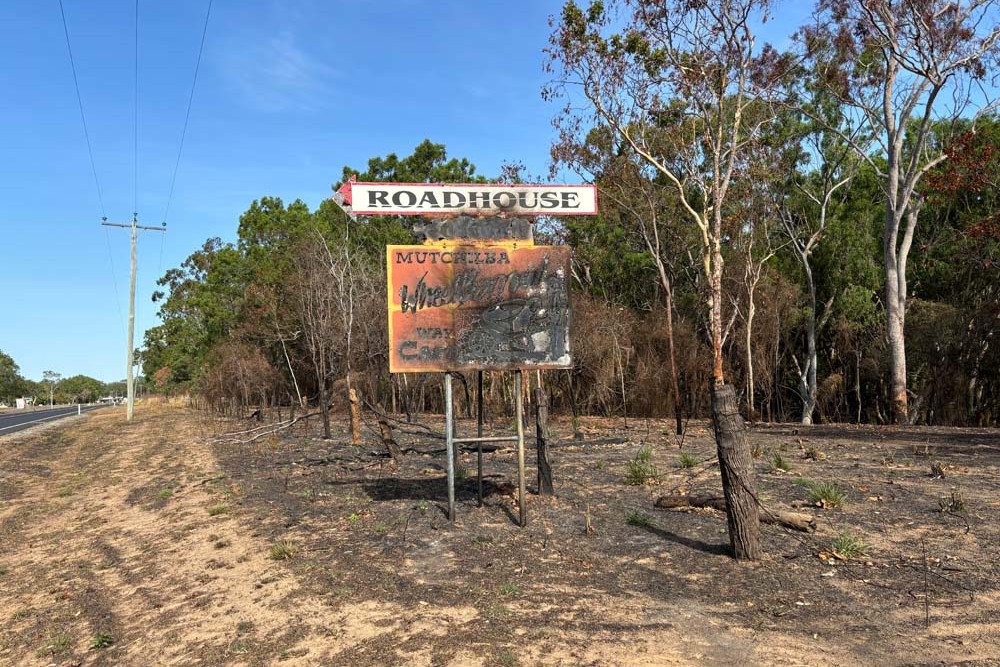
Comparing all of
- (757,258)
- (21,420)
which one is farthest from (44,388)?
(757,258)

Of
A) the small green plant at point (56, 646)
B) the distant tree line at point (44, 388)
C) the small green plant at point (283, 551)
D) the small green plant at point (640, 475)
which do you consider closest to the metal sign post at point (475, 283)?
the small green plant at point (283, 551)

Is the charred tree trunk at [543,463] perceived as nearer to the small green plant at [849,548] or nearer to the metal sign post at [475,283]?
the metal sign post at [475,283]

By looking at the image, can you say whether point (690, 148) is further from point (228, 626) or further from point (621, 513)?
point (228, 626)

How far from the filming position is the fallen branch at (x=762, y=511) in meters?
7.65

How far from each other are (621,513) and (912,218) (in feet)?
67.1

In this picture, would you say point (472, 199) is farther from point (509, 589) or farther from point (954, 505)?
point (954, 505)

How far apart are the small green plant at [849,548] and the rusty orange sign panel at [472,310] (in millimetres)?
3444

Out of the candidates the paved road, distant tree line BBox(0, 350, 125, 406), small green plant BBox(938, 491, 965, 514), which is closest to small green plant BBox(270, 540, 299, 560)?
small green plant BBox(938, 491, 965, 514)

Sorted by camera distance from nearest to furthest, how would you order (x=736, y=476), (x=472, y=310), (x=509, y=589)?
(x=509, y=589) → (x=736, y=476) → (x=472, y=310)

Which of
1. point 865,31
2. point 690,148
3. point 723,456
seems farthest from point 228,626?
point 865,31

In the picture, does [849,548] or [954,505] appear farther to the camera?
[954,505]

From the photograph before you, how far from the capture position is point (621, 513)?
8.93m

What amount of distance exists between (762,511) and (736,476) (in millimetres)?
1713

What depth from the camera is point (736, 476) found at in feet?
21.7
